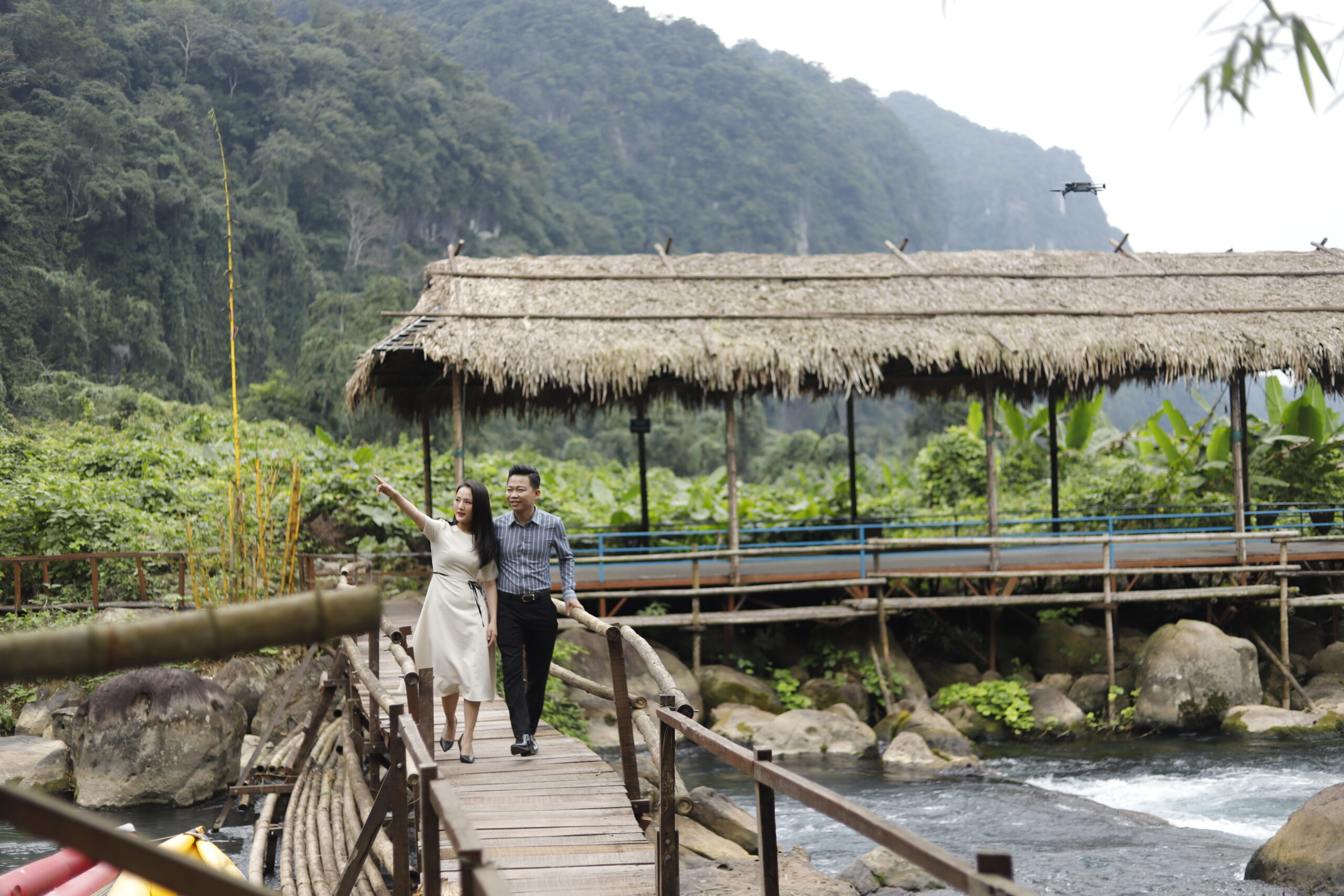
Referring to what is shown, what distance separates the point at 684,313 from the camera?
11.4 meters

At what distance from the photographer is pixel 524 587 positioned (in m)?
5.04

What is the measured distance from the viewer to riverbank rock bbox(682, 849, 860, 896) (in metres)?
5.32

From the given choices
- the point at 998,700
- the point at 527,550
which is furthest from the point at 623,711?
the point at 998,700

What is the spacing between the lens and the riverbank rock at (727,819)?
705 cm

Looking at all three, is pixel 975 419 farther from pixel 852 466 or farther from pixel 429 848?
pixel 429 848

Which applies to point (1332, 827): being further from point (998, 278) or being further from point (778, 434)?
point (778, 434)

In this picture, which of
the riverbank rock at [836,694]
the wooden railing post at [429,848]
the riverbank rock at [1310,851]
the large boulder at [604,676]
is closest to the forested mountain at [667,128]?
the riverbank rock at [836,694]

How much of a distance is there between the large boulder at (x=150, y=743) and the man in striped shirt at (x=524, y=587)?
464 cm

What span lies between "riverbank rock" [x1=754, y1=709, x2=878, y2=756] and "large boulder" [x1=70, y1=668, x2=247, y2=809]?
482 centimetres

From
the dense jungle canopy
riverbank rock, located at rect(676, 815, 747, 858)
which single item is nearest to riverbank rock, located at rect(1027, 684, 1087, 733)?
riverbank rock, located at rect(676, 815, 747, 858)

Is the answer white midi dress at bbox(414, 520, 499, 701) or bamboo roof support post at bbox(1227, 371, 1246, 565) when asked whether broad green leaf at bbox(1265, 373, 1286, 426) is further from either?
white midi dress at bbox(414, 520, 499, 701)

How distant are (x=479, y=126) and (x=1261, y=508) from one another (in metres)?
36.7

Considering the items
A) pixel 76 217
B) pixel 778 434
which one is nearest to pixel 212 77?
pixel 76 217

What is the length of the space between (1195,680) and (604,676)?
606 cm
